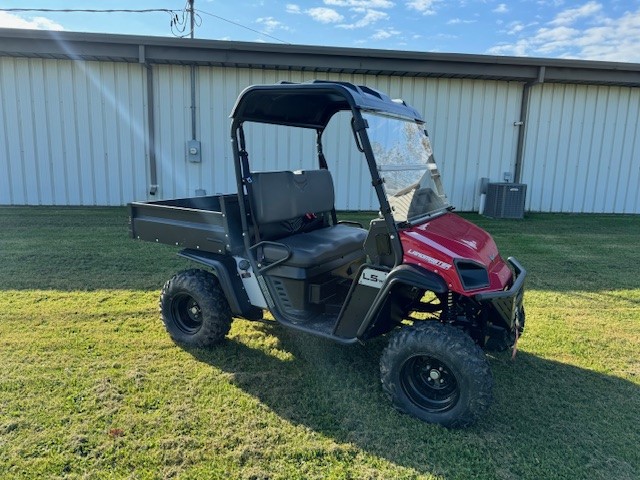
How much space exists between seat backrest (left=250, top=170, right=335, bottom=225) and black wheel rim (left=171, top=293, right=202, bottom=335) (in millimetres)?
898

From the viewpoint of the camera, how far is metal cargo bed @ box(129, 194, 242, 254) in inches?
128

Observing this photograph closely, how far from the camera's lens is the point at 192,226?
11.1ft

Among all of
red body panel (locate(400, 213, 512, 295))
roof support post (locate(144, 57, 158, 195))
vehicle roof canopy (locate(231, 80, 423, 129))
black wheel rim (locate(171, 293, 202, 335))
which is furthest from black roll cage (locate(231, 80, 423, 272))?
roof support post (locate(144, 57, 158, 195))

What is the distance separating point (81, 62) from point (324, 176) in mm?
7281

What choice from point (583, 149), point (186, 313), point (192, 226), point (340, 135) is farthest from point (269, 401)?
point (583, 149)

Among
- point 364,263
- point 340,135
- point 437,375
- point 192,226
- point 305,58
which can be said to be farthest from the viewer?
point 340,135

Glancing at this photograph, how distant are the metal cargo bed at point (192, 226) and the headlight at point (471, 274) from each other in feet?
4.97

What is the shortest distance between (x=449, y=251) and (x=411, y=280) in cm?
29

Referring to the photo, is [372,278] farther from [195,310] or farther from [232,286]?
[195,310]

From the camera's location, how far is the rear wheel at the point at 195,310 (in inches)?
132

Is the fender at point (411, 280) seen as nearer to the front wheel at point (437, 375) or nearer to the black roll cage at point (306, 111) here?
the black roll cage at point (306, 111)

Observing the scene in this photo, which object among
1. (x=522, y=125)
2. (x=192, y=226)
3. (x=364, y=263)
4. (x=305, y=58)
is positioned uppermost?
(x=305, y=58)

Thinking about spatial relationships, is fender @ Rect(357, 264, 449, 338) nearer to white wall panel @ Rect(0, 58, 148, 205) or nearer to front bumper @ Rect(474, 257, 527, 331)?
front bumper @ Rect(474, 257, 527, 331)

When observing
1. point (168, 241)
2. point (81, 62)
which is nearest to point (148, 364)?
point (168, 241)
